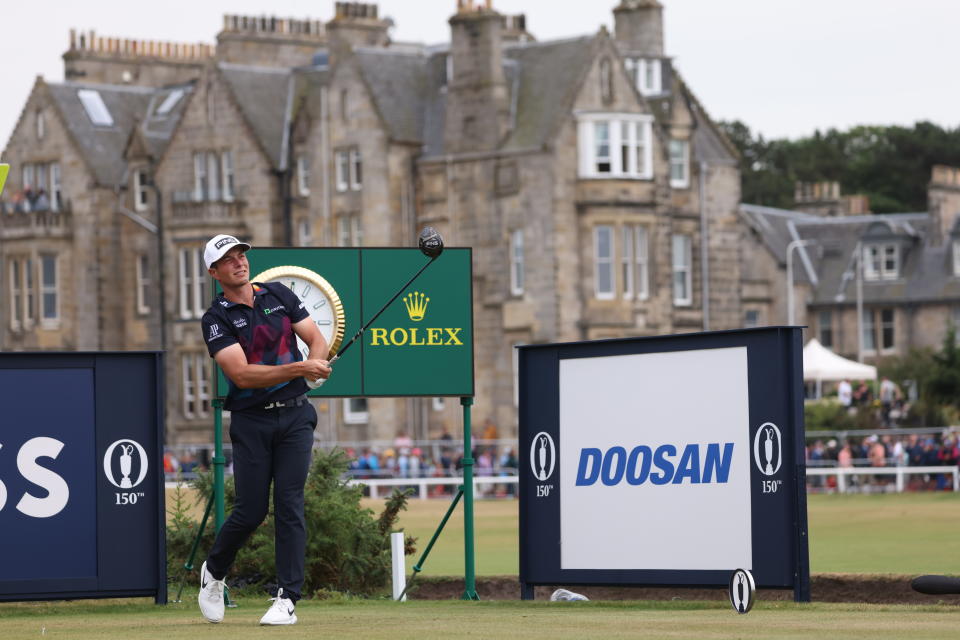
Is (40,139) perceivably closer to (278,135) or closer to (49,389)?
(278,135)

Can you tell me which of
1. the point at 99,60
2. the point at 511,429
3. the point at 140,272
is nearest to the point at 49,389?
the point at 511,429

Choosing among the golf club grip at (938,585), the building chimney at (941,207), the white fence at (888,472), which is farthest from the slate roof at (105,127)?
the golf club grip at (938,585)

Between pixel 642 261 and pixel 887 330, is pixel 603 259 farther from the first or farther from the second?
pixel 887 330

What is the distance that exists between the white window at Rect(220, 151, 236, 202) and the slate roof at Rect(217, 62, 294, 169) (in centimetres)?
151

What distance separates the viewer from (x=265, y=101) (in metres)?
70.6

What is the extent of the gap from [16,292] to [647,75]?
966 inches

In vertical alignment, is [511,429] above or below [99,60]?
below

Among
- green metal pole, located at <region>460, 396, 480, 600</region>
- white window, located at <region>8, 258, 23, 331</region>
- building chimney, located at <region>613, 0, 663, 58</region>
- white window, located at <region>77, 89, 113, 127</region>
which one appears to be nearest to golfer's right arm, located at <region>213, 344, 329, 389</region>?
green metal pole, located at <region>460, 396, 480, 600</region>

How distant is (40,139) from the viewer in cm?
7481

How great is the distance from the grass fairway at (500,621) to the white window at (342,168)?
175 feet

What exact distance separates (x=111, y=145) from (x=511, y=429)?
21765mm

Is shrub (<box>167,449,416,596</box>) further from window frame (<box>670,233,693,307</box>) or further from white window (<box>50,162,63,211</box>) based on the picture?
white window (<box>50,162,63,211</box>)

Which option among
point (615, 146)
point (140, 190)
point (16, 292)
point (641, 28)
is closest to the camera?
Result: point (615, 146)

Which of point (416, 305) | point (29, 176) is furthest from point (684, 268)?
point (416, 305)
